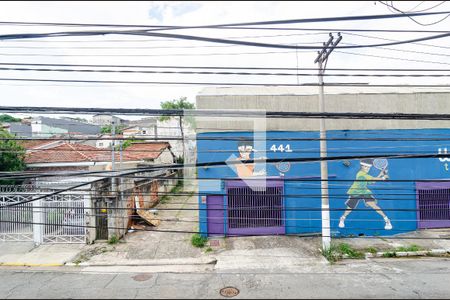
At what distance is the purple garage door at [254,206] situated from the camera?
1035cm

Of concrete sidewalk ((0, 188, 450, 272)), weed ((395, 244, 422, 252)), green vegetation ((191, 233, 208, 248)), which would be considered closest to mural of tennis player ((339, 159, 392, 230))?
concrete sidewalk ((0, 188, 450, 272))

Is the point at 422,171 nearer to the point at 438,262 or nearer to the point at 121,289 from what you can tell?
the point at 438,262

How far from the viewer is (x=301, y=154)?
10.4 metres

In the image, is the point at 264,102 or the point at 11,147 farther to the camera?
the point at 11,147

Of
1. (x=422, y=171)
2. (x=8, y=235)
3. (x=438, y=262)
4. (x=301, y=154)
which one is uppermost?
(x=301, y=154)

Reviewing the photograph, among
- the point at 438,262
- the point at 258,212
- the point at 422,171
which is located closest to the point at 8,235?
the point at 258,212

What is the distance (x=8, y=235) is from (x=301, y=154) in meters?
11.3

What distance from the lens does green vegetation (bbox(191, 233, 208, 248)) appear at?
9703mm

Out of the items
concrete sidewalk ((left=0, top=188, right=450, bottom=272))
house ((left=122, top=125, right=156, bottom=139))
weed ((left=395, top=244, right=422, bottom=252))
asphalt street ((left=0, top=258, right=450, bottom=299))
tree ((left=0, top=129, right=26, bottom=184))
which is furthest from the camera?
tree ((left=0, top=129, right=26, bottom=184))

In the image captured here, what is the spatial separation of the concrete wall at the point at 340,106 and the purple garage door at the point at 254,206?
7.16 ft

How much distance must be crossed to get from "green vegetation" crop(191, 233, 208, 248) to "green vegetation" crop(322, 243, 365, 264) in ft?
13.4

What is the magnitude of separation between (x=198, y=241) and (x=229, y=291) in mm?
3248

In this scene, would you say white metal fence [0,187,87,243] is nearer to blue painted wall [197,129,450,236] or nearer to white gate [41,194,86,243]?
white gate [41,194,86,243]

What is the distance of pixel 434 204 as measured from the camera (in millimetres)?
10906
